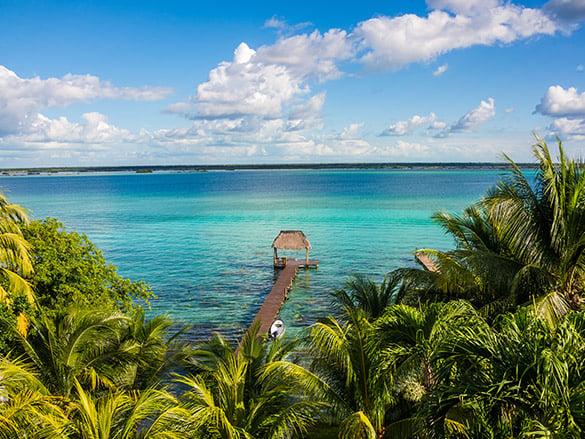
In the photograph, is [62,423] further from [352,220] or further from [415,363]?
[352,220]

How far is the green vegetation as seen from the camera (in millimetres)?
5344

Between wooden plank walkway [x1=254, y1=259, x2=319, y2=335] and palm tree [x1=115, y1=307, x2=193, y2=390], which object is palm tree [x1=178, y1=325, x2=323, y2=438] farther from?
wooden plank walkway [x1=254, y1=259, x2=319, y2=335]

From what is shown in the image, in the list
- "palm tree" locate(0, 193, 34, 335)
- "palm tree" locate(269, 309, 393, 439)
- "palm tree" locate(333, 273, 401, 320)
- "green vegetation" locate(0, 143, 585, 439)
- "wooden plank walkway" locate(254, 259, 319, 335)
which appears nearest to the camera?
"green vegetation" locate(0, 143, 585, 439)

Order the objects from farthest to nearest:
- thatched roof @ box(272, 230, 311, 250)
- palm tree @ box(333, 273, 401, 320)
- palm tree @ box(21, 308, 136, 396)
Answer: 1. thatched roof @ box(272, 230, 311, 250)
2. palm tree @ box(333, 273, 401, 320)
3. palm tree @ box(21, 308, 136, 396)

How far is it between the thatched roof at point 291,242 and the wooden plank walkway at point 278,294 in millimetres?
1368

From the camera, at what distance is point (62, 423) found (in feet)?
20.0

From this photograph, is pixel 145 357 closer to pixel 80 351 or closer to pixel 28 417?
pixel 80 351

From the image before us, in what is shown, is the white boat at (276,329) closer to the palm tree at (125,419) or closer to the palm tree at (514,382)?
the palm tree at (125,419)

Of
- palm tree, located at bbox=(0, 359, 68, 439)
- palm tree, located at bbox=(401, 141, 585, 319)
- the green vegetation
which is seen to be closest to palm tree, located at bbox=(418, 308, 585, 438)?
the green vegetation

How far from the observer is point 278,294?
88.6 ft

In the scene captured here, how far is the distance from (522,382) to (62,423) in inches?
218

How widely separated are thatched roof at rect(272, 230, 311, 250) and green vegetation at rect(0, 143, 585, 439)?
65.4 feet

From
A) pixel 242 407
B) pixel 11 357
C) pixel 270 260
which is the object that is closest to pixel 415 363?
pixel 242 407

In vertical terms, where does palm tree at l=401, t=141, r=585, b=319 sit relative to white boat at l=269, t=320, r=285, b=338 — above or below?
above
